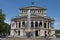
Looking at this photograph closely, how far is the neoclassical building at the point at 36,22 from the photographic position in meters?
94.1

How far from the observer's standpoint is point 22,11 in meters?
99.1

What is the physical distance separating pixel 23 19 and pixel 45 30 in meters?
10.8

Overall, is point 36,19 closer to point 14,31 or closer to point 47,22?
point 47,22

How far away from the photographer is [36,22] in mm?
95375

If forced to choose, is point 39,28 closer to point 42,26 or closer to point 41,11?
point 42,26

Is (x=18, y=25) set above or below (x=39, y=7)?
below

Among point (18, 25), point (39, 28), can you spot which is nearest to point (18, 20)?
point (18, 25)

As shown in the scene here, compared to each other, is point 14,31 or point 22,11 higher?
point 22,11

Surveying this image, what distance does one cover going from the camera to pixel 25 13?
9869cm

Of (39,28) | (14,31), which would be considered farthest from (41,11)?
(14,31)

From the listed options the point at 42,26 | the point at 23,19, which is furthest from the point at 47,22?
the point at 23,19

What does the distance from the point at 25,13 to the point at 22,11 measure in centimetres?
173

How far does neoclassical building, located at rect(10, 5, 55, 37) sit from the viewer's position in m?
94.1

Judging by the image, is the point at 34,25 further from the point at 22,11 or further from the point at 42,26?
the point at 22,11
